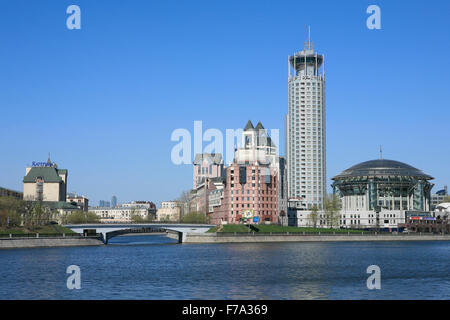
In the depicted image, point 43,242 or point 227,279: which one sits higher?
point 43,242

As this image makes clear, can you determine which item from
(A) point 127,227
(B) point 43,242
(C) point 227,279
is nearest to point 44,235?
(B) point 43,242

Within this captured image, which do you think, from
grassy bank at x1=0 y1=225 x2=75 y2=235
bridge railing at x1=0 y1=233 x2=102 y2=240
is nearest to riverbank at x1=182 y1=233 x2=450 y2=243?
bridge railing at x1=0 y1=233 x2=102 y2=240

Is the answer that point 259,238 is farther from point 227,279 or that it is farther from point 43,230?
point 227,279

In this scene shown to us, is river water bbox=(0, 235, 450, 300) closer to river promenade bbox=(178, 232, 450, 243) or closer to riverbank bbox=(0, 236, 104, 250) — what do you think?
riverbank bbox=(0, 236, 104, 250)

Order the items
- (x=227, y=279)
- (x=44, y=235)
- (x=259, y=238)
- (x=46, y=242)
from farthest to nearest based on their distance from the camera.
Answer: (x=259, y=238), (x=44, y=235), (x=46, y=242), (x=227, y=279)

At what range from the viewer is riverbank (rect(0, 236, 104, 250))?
145 metres

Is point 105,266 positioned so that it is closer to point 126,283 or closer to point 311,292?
point 126,283

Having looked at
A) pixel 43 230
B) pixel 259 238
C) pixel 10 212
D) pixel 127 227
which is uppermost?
pixel 10 212

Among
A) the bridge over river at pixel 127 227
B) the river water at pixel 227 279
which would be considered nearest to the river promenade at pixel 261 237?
the bridge over river at pixel 127 227

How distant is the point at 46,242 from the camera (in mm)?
153000

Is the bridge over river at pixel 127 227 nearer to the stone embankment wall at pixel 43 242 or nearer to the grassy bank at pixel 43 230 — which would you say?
the grassy bank at pixel 43 230

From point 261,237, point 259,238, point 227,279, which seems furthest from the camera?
point 261,237

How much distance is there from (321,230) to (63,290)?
143911 millimetres
